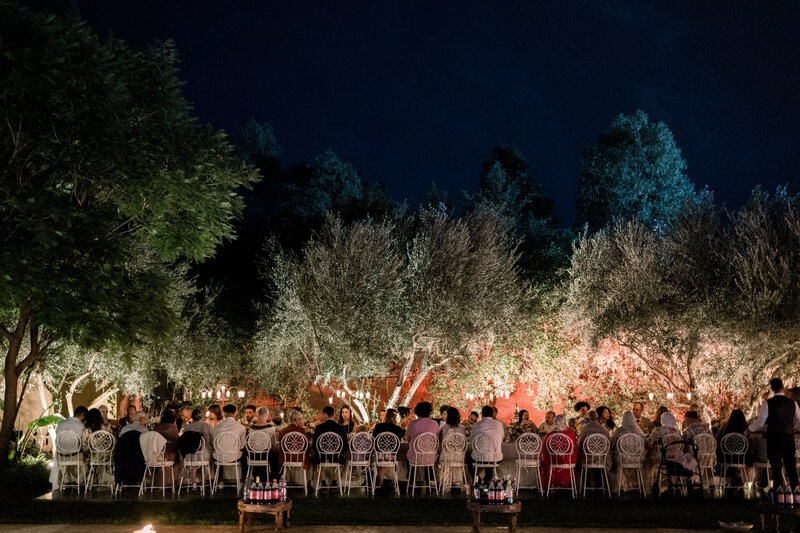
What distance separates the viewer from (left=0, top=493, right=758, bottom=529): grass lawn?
387 inches

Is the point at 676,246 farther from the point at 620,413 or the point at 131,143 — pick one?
the point at 131,143

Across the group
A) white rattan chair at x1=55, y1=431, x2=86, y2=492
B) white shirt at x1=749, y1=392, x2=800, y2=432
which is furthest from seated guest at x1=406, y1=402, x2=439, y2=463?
white rattan chair at x1=55, y1=431, x2=86, y2=492

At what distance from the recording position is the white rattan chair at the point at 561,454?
12.3 m

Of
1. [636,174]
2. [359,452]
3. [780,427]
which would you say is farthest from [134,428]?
[636,174]

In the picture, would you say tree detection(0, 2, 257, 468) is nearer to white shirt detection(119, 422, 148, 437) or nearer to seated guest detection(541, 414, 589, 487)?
white shirt detection(119, 422, 148, 437)

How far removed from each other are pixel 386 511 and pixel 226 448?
331 cm

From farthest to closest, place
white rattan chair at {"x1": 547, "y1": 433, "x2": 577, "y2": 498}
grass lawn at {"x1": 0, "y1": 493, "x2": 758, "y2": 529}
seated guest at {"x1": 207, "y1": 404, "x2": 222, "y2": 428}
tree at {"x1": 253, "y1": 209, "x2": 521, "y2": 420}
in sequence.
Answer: tree at {"x1": 253, "y1": 209, "x2": 521, "y2": 420}, seated guest at {"x1": 207, "y1": 404, "x2": 222, "y2": 428}, white rattan chair at {"x1": 547, "y1": 433, "x2": 577, "y2": 498}, grass lawn at {"x1": 0, "y1": 493, "x2": 758, "y2": 529}

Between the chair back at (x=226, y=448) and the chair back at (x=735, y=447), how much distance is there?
7648 millimetres

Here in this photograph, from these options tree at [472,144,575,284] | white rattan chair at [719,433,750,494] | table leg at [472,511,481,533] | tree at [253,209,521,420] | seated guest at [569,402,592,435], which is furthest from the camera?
tree at [472,144,575,284]

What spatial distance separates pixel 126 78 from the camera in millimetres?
14172

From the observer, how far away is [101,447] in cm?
1266

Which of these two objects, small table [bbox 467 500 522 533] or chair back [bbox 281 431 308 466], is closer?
small table [bbox 467 500 522 533]

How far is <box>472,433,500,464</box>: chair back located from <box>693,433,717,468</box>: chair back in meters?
3.08

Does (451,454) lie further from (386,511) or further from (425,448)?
(386,511)
